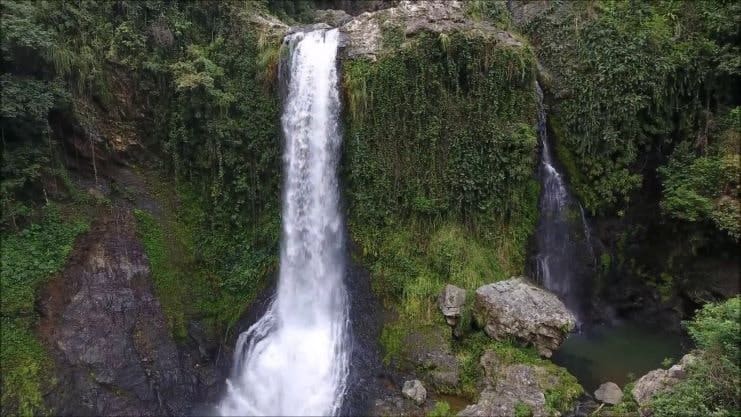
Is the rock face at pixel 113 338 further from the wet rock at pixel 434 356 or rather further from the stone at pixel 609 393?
the stone at pixel 609 393

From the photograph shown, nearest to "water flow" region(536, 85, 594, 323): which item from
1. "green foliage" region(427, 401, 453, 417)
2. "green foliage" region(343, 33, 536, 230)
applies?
"green foliage" region(343, 33, 536, 230)

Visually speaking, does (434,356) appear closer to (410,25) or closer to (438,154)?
(438,154)

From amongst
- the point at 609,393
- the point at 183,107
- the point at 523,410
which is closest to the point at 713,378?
the point at 609,393

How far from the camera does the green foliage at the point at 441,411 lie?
897 cm

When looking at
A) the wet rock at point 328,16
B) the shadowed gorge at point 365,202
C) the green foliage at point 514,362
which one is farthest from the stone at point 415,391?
the wet rock at point 328,16

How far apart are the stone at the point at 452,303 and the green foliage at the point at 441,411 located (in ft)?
6.98

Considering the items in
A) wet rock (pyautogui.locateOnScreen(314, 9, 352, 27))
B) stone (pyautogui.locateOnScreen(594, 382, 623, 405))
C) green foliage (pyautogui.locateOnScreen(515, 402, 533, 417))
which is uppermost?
wet rock (pyautogui.locateOnScreen(314, 9, 352, 27))

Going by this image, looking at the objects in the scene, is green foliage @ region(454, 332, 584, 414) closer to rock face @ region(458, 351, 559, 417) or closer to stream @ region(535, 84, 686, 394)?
rock face @ region(458, 351, 559, 417)

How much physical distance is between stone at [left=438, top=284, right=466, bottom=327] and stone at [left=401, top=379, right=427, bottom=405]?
1.74m

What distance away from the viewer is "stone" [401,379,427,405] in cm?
955

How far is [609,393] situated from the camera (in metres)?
9.86

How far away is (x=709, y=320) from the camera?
312 inches

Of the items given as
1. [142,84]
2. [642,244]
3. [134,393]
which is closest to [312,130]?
[142,84]

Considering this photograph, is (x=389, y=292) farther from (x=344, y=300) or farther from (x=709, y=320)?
(x=709, y=320)
